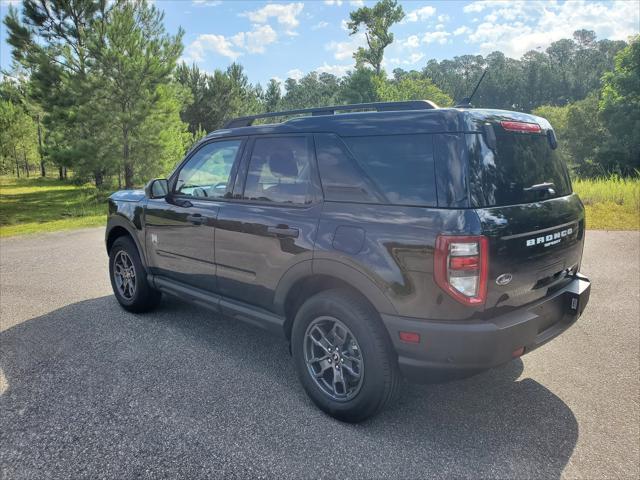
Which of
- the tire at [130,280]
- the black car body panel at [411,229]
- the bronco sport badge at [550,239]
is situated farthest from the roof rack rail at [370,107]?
the tire at [130,280]

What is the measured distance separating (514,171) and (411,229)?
754 millimetres

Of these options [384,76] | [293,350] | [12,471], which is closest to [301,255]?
[293,350]

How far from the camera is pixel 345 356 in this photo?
2.78m

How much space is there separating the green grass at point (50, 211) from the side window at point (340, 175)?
1104 centimetres

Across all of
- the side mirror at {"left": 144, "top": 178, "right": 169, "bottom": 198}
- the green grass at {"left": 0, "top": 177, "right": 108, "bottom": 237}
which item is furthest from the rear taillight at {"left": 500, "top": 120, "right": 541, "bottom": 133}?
the green grass at {"left": 0, "top": 177, "right": 108, "bottom": 237}

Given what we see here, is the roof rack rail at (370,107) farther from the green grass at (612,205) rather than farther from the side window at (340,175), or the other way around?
the green grass at (612,205)

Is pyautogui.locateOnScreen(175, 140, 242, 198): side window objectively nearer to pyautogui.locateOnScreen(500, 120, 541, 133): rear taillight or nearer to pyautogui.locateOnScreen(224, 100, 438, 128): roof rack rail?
pyautogui.locateOnScreen(224, 100, 438, 128): roof rack rail

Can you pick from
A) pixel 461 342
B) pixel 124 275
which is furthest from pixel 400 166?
pixel 124 275

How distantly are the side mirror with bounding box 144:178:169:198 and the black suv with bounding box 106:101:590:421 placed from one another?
32.5 inches

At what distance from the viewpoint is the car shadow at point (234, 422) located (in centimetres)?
239

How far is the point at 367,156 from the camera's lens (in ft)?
8.79

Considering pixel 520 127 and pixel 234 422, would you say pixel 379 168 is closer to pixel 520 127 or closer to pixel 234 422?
pixel 520 127

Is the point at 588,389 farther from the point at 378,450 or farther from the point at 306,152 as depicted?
the point at 306,152

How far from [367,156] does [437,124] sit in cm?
46
